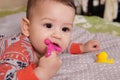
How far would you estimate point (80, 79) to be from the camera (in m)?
1.17

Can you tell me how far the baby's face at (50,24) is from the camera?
109 cm

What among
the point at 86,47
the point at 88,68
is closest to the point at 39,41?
the point at 88,68

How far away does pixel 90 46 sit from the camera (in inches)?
56.6

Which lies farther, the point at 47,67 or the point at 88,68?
the point at 88,68

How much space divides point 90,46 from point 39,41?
0.39 metres

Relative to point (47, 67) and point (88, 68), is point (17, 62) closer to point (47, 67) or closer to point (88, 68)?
point (47, 67)

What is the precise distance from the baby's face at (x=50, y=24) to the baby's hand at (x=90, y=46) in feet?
1.00

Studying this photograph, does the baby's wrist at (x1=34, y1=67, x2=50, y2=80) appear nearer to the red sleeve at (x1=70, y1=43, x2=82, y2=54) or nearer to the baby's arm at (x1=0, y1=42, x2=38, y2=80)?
the baby's arm at (x1=0, y1=42, x2=38, y2=80)

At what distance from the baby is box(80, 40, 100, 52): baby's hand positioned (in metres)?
0.30

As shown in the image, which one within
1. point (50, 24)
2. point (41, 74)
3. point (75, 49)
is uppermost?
point (50, 24)

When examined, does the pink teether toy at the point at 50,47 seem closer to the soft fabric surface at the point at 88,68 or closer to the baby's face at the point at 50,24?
the baby's face at the point at 50,24

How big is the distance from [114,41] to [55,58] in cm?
56

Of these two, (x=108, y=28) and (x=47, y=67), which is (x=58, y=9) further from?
(x=108, y=28)

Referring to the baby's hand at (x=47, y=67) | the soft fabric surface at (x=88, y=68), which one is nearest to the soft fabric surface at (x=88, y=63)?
the soft fabric surface at (x=88, y=68)
